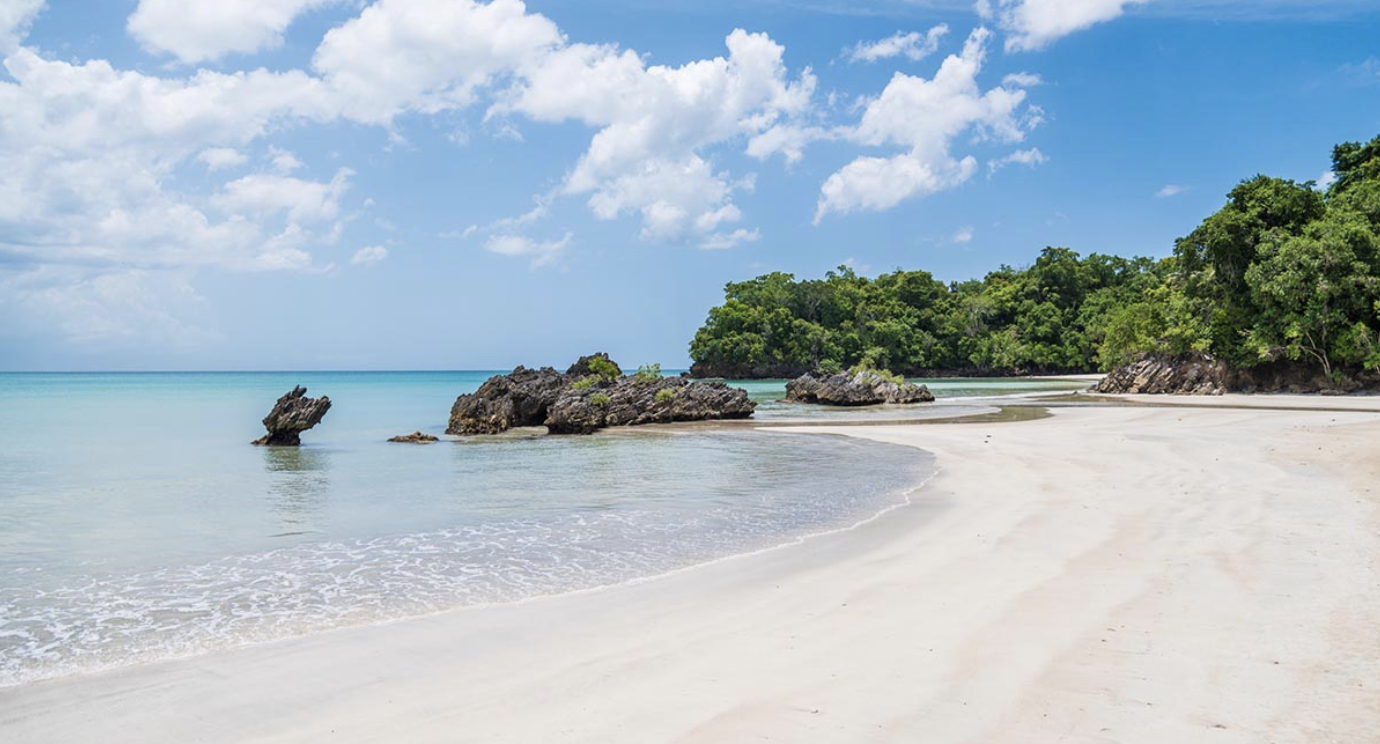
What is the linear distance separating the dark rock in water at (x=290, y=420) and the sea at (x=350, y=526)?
121 cm

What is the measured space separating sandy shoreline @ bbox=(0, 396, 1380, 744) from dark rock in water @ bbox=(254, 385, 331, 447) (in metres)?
18.5

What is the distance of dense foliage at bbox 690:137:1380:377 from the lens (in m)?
33.3

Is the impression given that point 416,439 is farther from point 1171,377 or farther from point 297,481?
point 1171,377

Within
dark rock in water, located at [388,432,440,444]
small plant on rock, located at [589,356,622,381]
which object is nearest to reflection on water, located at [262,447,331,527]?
dark rock in water, located at [388,432,440,444]

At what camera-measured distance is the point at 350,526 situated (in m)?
10.1

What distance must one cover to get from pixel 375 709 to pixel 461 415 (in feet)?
77.4

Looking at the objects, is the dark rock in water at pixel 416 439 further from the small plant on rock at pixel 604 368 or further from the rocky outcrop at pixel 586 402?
the small plant on rock at pixel 604 368

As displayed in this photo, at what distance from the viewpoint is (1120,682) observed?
13.4 feet

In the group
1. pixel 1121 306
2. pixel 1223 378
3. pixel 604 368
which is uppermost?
pixel 1121 306

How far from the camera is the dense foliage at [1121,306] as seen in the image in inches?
1313

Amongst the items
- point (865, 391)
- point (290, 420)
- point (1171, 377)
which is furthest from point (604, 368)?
point (1171, 377)

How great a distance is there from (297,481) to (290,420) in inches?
338

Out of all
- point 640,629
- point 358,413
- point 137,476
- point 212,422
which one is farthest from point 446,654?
point 358,413

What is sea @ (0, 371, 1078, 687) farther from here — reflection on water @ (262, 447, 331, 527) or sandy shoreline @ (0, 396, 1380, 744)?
sandy shoreline @ (0, 396, 1380, 744)
